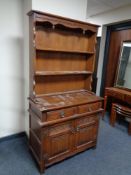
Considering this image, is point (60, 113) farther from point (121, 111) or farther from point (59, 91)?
point (121, 111)

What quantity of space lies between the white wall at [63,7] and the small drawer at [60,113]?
1.30 m

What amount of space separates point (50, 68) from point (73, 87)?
21.6 inches

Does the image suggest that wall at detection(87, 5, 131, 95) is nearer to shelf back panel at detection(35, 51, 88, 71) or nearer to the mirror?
the mirror

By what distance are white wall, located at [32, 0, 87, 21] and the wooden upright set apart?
20 centimetres

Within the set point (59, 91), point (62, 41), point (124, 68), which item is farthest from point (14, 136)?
point (124, 68)

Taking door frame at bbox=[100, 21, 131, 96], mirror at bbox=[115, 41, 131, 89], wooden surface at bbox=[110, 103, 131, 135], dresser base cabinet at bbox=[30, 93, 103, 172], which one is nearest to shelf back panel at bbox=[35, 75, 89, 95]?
dresser base cabinet at bbox=[30, 93, 103, 172]

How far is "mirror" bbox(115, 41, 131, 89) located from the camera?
324 cm

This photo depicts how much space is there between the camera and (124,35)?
11.0 ft

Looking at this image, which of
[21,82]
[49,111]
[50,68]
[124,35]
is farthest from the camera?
[124,35]

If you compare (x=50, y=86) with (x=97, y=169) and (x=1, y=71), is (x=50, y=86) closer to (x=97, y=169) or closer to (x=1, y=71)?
(x=1, y=71)

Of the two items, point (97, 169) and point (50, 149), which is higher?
point (50, 149)

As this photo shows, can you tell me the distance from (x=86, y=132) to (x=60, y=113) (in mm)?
620

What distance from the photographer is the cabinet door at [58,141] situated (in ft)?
5.92

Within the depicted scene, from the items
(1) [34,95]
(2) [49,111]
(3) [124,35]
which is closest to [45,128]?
(2) [49,111]
